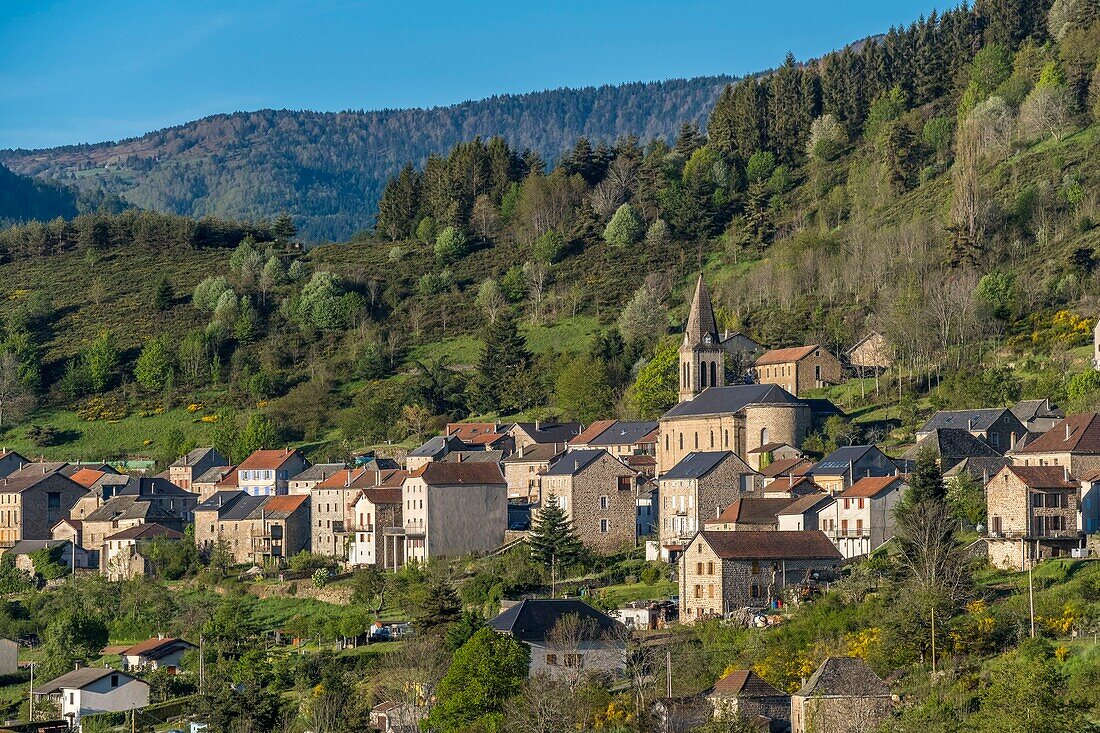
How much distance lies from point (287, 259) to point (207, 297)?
455 inches

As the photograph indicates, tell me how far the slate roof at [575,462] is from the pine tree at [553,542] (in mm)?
4560

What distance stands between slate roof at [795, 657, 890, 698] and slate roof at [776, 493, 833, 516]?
19328mm

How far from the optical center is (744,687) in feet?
162

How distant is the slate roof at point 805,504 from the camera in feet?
222

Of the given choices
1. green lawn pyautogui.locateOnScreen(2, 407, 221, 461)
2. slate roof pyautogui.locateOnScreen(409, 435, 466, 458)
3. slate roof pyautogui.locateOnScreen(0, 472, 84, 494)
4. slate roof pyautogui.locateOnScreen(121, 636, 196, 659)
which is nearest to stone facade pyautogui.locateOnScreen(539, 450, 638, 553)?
slate roof pyautogui.locateOnScreen(409, 435, 466, 458)

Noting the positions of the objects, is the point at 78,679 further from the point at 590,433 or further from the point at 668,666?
the point at 590,433

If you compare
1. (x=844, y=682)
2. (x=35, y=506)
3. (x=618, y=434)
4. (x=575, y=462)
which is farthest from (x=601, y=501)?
(x=35, y=506)

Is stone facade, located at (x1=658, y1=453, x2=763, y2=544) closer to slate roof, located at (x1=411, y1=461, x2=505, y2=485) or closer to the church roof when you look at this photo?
slate roof, located at (x1=411, y1=461, x2=505, y2=485)

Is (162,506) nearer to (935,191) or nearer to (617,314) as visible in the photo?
(617,314)

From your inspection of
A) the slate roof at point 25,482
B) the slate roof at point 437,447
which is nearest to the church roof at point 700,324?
the slate roof at point 437,447

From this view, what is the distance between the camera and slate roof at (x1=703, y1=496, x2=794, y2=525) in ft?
224

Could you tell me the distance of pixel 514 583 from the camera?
226ft

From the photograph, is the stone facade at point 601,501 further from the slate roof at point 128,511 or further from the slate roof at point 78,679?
the slate roof at point 128,511

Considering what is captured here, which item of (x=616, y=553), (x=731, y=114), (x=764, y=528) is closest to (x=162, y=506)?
(x=616, y=553)
